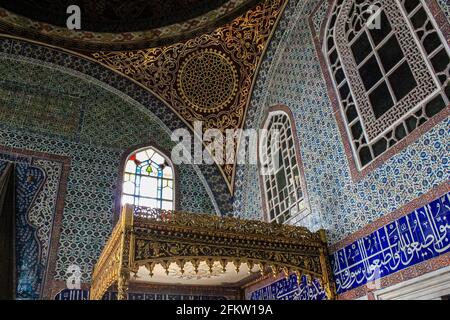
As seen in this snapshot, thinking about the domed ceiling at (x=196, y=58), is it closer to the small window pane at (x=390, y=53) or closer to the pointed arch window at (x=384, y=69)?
the pointed arch window at (x=384, y=69)

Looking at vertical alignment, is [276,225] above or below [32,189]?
below

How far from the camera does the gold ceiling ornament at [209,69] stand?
22.6 feet

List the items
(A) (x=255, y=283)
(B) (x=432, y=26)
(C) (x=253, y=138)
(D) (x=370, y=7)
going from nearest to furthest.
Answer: (B) (x=432, y=26), (D) (x=370, y=7), (A) (x=255, y=283), (C) (x=253, y=138)

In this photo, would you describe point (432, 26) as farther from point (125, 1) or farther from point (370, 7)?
point (125, 1)

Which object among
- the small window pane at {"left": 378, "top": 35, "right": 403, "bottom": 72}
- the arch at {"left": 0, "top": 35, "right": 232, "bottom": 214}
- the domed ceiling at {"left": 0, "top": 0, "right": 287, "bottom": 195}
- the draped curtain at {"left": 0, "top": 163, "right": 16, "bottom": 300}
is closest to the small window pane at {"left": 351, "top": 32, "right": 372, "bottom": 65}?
the small window pane at {"left": 378, "top": 35, "right": 403, "bottom": 72}

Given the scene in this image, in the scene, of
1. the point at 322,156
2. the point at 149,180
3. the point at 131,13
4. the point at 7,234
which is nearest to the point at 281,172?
the point at 322,156

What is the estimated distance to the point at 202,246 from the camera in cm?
448

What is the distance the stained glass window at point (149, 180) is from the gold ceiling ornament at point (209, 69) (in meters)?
0.93

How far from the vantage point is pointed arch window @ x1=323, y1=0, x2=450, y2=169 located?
12.6ft

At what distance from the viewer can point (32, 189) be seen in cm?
602

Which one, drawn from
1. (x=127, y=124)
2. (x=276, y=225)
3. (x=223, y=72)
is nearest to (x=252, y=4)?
(x=223, y=72)

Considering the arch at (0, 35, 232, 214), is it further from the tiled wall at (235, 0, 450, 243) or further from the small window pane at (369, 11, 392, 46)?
the small window pane at (369, 11, 392, 46)

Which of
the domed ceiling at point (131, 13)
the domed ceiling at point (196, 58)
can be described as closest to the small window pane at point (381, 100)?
the domed ceiling at point (196, 58)
